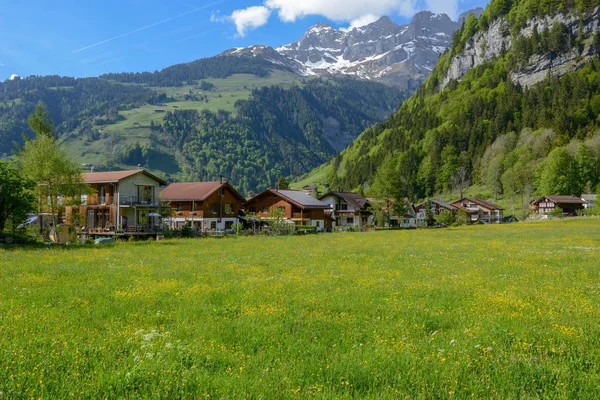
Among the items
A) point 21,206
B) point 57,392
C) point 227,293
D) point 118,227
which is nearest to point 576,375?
point 57,392

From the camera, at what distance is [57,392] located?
21.3 ft

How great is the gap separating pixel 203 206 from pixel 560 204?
4383 inches

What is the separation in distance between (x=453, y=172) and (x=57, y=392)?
193 m

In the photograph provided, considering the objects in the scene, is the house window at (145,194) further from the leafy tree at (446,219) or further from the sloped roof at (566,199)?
the sloped roof at (566,199)

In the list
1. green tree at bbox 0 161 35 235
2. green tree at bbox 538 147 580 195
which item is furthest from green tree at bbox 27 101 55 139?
green tree at bbox 538 147 580 195

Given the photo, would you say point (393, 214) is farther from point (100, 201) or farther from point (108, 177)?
point (100, 201)

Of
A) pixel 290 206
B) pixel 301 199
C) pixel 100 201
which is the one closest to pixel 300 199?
pixel 301 199

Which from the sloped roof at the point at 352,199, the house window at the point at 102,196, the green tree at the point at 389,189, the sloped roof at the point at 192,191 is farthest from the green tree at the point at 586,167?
the house window at the point at 102,196

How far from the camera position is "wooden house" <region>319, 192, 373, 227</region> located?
108 meters

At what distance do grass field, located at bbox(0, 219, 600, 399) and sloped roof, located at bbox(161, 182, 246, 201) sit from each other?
59013 millimetres

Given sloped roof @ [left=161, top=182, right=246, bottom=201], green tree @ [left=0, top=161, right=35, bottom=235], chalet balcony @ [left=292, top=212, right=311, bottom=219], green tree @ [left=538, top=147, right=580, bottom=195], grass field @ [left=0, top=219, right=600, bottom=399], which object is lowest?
grass field @ [left=0, top=219, right=600, bottom=399]

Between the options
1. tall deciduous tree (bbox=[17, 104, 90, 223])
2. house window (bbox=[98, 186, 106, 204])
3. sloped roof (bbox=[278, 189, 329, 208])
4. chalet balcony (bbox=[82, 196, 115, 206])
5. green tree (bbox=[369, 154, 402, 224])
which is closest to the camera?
tall deciduous tree (bbox=[17, 104, 90, 223])

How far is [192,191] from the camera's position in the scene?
3137 inches

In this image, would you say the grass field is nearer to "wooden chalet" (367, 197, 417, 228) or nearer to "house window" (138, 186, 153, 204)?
"house window" (138, 186, 153, 204)
